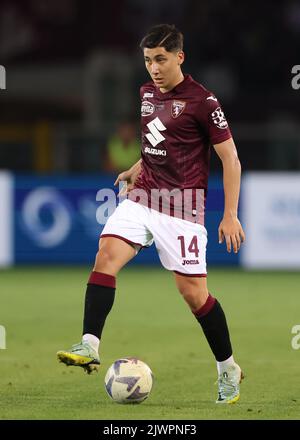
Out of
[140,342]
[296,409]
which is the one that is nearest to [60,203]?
[140,342]

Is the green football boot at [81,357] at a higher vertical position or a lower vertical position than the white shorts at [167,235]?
lower

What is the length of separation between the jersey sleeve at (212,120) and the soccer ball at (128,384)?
134 cm

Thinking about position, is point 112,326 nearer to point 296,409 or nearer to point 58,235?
point 296,409

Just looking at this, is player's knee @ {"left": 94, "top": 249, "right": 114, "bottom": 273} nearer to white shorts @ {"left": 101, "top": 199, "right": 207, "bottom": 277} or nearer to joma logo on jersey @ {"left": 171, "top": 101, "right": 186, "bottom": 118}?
white shorts @ {"left": 101, "top": 199, "right": 207, "bottom": 277}

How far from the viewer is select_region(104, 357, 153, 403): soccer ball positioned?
6.41 meters

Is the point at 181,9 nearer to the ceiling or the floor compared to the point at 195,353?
nearer to the ceiling

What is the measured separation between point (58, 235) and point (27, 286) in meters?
2.29

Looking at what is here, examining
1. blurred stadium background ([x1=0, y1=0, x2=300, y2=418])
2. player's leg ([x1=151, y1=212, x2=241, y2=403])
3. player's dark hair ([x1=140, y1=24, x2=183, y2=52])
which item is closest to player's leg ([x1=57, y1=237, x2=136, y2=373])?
player's leg ([x1=151, y1=212, x2=241, y2=403])

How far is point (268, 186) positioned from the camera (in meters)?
16.0

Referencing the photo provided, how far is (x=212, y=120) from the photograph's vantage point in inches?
257

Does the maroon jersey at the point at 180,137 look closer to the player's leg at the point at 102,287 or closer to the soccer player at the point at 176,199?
the soccer player at the point at 176,199

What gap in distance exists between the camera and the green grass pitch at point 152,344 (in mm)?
6363

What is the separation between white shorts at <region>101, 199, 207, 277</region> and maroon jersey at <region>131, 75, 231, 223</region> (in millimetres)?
85

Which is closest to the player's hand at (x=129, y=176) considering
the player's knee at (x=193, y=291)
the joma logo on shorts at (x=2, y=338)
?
the player's knee at (x=193, y=291)
